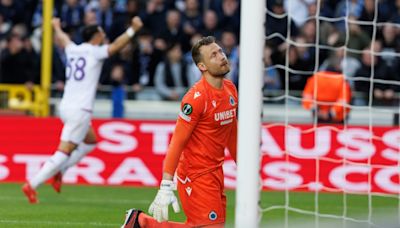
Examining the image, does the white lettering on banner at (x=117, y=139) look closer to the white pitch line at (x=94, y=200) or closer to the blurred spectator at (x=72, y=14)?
the white pitch line at (x=94, y=200)

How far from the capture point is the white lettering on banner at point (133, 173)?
16.2 m

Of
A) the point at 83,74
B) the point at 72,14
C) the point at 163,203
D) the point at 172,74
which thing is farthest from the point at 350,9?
the point at 163,203

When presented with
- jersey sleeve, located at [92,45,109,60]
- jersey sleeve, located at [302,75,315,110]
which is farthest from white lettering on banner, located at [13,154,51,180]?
jersey sleeve, located at [302,75,315,110]

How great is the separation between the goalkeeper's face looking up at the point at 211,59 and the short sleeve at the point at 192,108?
26 centimetres

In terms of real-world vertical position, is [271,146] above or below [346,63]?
below

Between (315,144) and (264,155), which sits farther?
(315,144)

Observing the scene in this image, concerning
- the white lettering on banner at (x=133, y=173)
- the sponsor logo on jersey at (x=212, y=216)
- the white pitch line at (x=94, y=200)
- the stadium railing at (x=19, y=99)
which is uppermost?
the sponsor logo on jersey at (x=212, y=216)

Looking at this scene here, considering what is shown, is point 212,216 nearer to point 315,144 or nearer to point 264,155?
point 264,155

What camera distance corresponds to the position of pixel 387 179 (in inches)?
613

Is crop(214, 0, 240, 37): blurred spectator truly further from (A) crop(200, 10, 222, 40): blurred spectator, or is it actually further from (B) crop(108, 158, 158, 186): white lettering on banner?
(B) crop(108, 158, 158, 186): white lettering on banner

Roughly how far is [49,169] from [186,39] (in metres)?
6.32

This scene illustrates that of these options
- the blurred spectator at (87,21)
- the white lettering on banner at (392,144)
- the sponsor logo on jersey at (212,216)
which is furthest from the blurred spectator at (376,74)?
the sponsor logo on jersey at (212,216)

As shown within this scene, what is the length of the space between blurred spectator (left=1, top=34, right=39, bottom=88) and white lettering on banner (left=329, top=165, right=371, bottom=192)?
239 inches

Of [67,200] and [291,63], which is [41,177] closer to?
[67,200]
